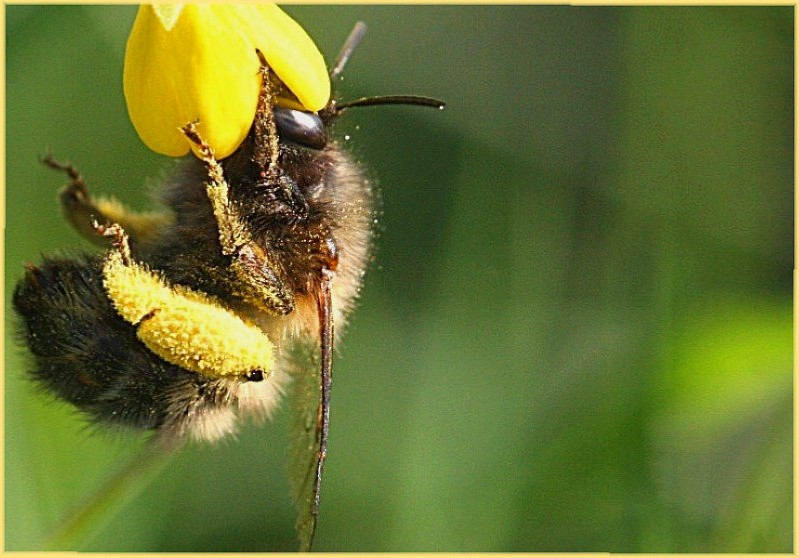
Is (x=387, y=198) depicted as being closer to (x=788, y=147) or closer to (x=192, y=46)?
(x=788, y=147)

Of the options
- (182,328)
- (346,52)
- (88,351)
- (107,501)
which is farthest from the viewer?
(107,501)

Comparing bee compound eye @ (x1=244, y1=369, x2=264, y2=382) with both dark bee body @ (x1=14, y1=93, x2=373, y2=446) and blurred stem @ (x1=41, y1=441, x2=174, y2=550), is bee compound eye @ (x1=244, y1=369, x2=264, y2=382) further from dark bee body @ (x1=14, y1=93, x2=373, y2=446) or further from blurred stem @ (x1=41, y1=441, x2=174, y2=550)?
blurred stem @ (x1=41, y1=441, x2=174, y2=550)

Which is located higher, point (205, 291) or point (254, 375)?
point (205, 291)

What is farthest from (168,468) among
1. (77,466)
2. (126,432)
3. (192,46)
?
(192,46)

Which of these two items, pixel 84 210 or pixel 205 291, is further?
pixel 84 210

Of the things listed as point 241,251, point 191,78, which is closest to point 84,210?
point 241,251

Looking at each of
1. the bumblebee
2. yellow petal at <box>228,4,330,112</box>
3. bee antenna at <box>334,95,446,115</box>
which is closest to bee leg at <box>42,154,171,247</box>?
the bumblebee

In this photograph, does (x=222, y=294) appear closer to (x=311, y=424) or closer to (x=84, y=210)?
(x=311, y=424)

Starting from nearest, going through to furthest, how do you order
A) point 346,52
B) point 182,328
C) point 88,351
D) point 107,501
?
point 182,328 < point 88,351 < point 346,52 < point 107,501
